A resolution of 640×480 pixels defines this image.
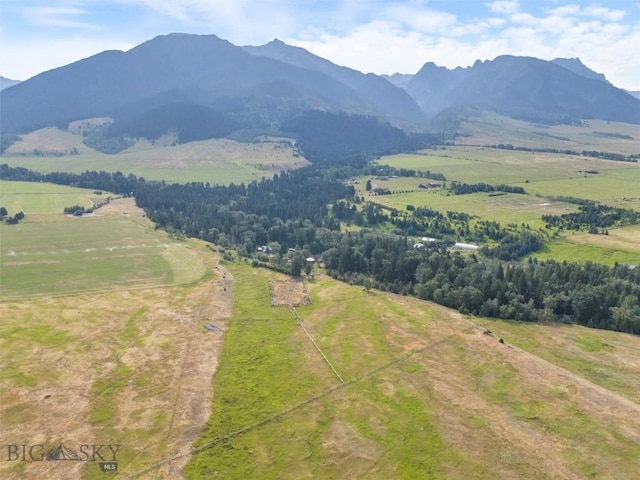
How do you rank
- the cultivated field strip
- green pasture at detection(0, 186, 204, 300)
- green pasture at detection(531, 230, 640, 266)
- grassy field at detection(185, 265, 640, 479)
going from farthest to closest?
green pasture at detection(531, 230, 640, 266) < green pasture at detection(0, 186, 204, 300) < grassy field at detection(185, 265, 640, 479) < the cultivated field strip

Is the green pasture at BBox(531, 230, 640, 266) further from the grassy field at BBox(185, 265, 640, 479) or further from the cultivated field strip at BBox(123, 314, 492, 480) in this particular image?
the cultivated field strip at BBox(123, 314, 492, 480)

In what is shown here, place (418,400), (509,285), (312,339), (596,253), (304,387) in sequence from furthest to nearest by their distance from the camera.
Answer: (596,253)
(509,285)
(312,339)
(304,387)
(418,400)

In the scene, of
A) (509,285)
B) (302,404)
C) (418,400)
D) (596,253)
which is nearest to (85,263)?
(302,404)

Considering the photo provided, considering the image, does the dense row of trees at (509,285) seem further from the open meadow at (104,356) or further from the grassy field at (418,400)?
the open meadow at (104,356)

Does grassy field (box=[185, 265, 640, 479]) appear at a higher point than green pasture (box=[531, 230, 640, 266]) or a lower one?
lower

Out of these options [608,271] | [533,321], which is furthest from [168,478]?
[608,271]

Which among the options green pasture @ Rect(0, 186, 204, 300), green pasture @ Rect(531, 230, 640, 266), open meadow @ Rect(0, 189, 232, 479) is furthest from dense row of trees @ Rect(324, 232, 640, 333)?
green pasture @ Rect(0, 186, 204, 300)

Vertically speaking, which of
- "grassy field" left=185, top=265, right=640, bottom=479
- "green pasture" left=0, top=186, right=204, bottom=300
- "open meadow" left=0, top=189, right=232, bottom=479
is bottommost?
"grassy field" left=185, top=265, right=640, bottom=479

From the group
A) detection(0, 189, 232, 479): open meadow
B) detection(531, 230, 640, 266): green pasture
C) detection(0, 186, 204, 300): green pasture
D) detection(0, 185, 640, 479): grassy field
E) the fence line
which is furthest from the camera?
detection(531, 230, 640, 266): green pasture

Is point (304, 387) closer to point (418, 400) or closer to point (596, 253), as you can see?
point (418, 400)

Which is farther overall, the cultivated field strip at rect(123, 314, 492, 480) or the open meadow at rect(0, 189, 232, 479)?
the open meadow at rect(0, 189, 232, 479)
